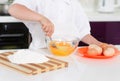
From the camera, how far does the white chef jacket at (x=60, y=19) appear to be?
173 centimetres

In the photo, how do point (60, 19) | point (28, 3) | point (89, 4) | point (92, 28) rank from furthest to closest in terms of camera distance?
1. point (89, 4)
2. point (92, 28)
3. point (60, 19)
4. point (28, 3)

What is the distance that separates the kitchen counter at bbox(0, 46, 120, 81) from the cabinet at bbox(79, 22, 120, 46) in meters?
1.27

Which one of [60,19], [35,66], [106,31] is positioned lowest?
[106,31]

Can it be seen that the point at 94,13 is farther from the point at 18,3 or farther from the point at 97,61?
the point at 97,61

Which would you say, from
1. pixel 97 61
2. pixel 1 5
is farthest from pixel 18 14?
pixel 1 5

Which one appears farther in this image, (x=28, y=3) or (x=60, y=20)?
(x=60, y=20)

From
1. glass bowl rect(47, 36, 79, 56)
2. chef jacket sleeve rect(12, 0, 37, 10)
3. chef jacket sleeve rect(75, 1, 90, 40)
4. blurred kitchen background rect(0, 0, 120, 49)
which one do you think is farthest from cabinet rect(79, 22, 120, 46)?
glass bowl rect(47, 36, 79, 56)

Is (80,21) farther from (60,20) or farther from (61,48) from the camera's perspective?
(61,48)

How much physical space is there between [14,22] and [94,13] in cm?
75

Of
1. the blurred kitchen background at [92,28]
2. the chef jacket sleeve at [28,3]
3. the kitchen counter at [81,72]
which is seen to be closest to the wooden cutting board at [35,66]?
the kitchen counter at [81,72]

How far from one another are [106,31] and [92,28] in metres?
0.14

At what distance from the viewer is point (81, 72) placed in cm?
117

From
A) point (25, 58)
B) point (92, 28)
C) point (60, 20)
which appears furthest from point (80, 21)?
point (92, 28)

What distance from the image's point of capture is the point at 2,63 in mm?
1241
